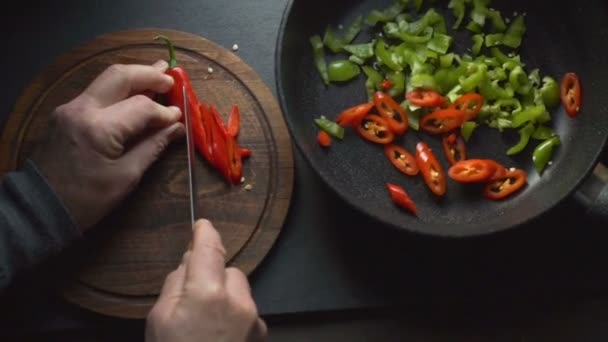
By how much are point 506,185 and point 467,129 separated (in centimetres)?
12

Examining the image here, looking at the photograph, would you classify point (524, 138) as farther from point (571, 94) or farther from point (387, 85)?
point (387, 85)

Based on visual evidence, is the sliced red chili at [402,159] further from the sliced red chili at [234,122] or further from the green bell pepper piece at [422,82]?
the sliced red chili at [234,122]

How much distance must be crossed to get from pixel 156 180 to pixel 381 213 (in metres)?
0.40

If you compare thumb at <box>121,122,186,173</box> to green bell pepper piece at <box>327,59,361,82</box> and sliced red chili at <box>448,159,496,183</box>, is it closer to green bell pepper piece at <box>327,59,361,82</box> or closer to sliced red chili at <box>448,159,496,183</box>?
green bell pepper piece at <box>327,59,361,82</box>

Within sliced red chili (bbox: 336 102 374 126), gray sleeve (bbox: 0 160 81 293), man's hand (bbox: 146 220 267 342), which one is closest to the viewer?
man's hand (bbox: 146 220 267 342)

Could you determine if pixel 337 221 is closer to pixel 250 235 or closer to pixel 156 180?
pixel 250 235

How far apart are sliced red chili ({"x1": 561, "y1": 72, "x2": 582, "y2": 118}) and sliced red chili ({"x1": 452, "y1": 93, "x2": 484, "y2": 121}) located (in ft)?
0.52

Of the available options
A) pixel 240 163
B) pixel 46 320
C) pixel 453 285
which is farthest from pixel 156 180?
pixel 453 285

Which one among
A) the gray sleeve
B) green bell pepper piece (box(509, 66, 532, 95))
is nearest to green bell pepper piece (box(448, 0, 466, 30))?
green bell pepper piece (box(509, 66, 532, 95))

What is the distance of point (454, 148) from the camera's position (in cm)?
130

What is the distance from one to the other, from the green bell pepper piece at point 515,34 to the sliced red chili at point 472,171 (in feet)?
0.78

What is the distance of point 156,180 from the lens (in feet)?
4.22

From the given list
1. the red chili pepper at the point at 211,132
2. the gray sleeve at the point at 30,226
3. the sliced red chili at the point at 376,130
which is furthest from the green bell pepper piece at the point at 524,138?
the gray sleeve at the point at 30,226

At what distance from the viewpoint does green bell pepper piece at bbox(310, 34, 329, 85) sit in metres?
1.34
